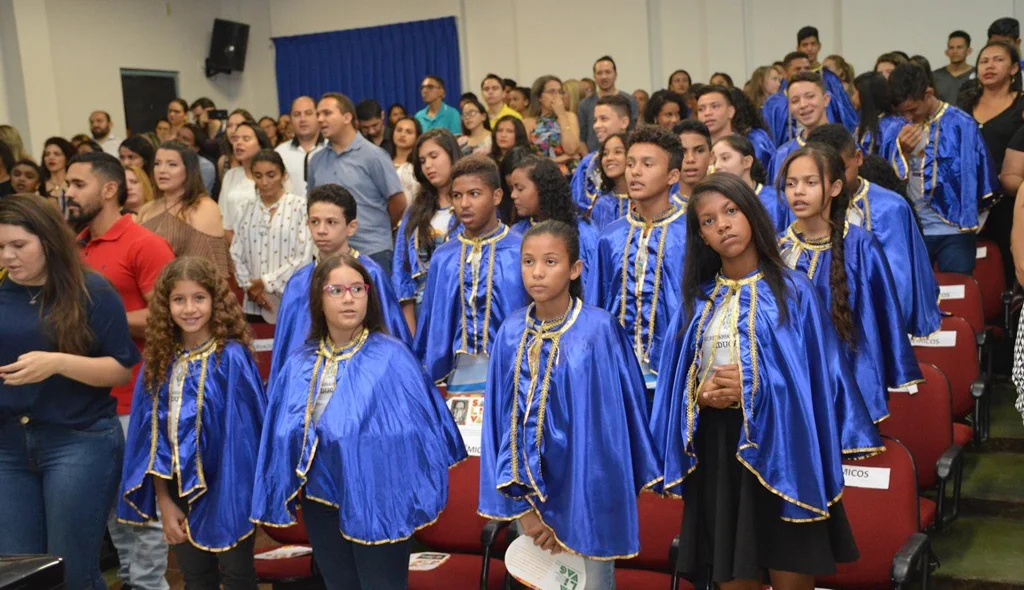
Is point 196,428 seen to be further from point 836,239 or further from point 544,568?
point 836,239

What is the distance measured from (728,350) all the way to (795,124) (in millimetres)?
4314

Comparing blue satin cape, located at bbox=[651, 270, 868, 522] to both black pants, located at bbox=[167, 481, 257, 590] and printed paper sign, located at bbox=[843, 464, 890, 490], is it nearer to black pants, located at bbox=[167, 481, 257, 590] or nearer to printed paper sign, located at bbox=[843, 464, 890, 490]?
printed paper sign, located at bbox=[843, 464, 890, 490]

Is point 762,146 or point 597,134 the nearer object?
point 597,134

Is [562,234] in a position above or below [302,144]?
below

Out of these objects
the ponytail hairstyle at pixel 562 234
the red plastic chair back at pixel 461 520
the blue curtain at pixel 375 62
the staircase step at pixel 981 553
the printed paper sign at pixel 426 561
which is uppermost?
the blue curtain at pixel 375 62

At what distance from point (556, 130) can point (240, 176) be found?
8.46ft

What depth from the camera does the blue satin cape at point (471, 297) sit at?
4.39 metres

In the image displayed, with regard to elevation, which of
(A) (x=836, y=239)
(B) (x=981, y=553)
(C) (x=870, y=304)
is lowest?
(B) (x=981, y=553)

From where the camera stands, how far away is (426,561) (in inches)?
154

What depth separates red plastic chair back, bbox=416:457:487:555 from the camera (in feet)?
13.2

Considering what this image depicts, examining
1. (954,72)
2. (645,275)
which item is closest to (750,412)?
(645,275)

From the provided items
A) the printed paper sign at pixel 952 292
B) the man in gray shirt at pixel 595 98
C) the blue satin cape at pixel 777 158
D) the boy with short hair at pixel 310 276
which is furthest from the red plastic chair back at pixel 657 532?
the man in gray shirt at pixel 595 98

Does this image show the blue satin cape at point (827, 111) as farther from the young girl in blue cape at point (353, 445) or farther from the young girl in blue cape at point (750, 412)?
the young girl in blue cape at point (353, 445)

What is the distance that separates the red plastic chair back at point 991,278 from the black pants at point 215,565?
396cm
